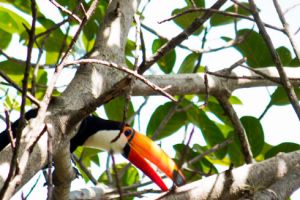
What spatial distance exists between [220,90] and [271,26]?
2.16ft

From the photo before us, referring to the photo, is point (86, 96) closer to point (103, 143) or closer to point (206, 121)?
point (206, 121)

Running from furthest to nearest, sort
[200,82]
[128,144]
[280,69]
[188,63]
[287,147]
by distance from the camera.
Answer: [128,144] < [188,63] < [287,147] < [200,82] < [280,69]

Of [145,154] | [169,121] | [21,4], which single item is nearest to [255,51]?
[169,121]

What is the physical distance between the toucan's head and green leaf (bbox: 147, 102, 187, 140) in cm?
35

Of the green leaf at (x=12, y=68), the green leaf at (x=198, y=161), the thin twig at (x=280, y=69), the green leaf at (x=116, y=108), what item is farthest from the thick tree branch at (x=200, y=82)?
the green leaf at (x=12, y=68)

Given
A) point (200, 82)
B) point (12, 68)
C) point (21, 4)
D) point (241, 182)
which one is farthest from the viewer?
point (21, 4)

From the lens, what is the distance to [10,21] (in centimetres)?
441

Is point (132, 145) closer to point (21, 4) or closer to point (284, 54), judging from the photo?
point (21, 4)

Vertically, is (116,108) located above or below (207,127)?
above

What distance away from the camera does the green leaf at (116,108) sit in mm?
4211

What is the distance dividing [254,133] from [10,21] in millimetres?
1889

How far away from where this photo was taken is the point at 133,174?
4.64m

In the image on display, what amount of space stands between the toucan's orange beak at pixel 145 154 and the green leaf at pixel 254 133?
2.65ft

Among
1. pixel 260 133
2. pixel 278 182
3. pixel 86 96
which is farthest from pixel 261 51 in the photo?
pixel 86 96
